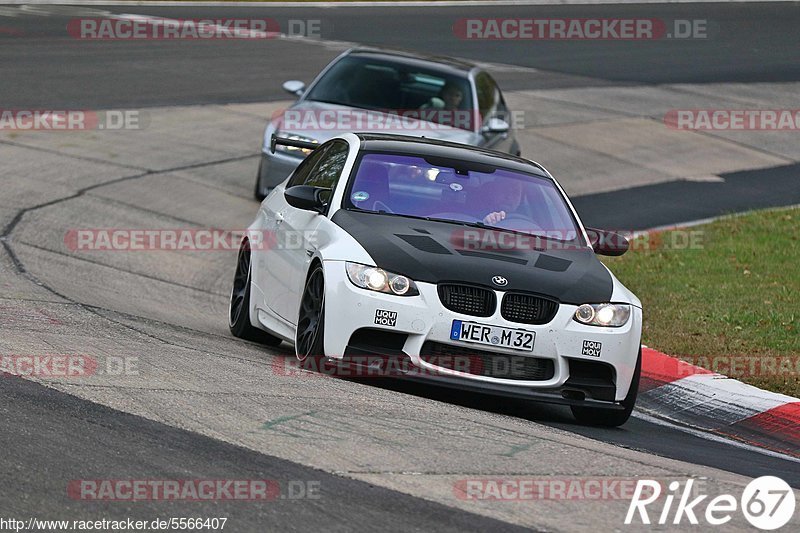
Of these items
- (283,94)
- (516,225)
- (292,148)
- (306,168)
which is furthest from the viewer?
(283,94)

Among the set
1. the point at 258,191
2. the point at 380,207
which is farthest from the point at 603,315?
the point at 258,191

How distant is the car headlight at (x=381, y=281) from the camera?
26.6 ft

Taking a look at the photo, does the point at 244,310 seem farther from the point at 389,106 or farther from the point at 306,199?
the point at 389,106

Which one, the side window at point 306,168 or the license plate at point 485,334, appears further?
the side window at point 306,168

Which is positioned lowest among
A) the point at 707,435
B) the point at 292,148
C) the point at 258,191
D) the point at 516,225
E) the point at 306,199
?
the point at 258,191

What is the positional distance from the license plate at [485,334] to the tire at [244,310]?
234cm

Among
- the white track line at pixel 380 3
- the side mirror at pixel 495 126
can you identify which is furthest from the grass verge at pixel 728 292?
the white track line at pixel 380 3

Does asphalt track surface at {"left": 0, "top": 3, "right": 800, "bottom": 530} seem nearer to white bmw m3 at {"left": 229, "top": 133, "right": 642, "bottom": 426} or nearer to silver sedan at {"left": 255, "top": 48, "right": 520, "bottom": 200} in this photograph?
white bmw m3 at {"left": 229, "top": 133, "right": 642, "bottom": 426}

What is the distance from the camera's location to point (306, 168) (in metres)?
10.5

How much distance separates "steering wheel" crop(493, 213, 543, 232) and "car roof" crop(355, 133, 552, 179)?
21.0 inches

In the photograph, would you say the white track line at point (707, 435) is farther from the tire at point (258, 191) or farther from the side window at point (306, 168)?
the tire at point (258, 191)

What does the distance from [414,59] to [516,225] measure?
774cm

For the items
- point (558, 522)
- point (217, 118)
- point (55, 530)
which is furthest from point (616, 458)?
point (217, 118)

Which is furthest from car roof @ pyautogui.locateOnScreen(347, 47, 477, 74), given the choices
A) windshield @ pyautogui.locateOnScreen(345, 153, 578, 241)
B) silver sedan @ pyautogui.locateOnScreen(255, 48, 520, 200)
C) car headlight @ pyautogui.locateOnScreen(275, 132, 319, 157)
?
windshield @ pyautogui.locateOnScreen(345, 153, 578, 241)
